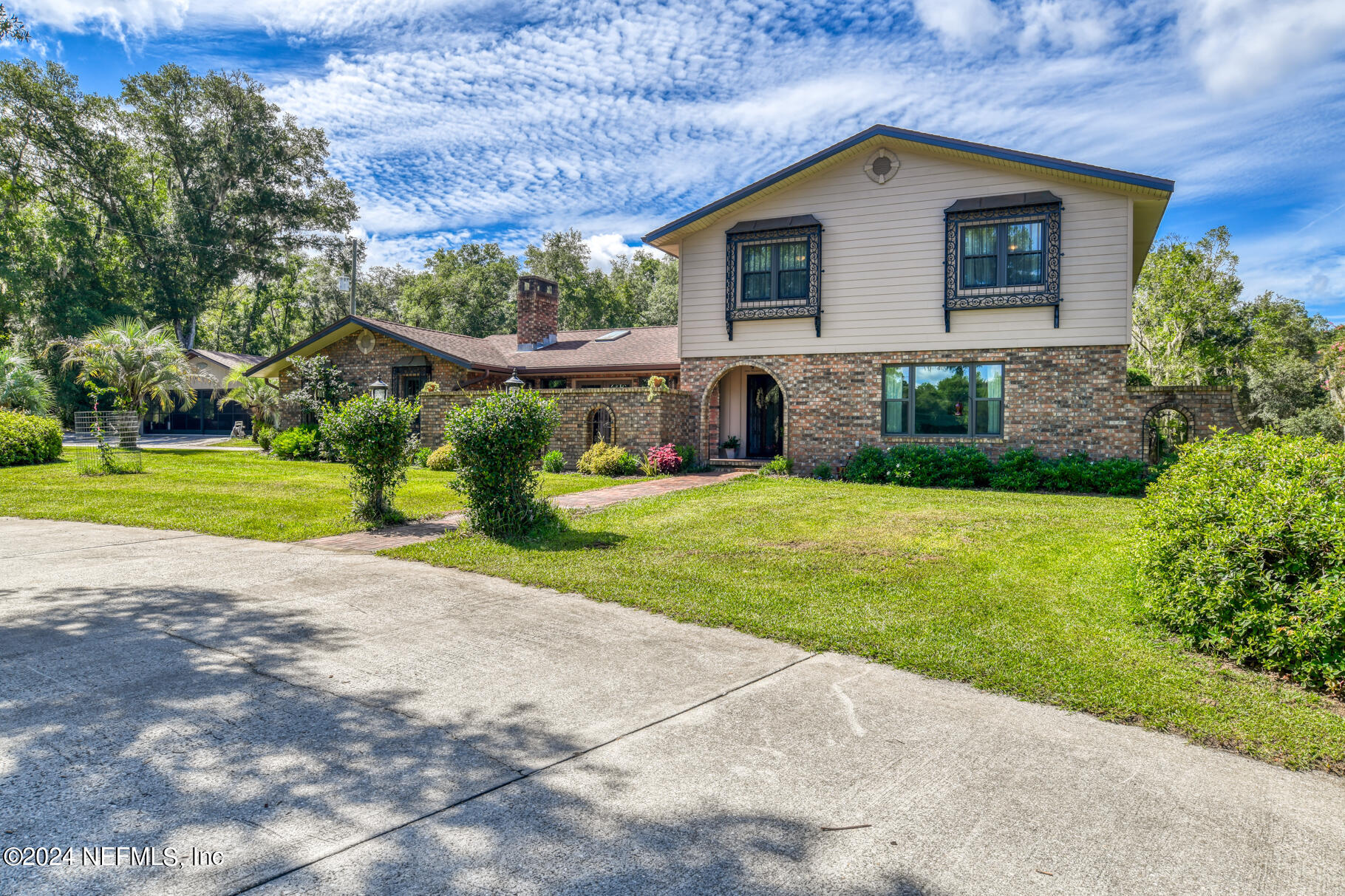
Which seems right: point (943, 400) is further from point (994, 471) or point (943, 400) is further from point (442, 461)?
point (442, 461)

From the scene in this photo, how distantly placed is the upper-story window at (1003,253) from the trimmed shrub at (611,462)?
7543 mm

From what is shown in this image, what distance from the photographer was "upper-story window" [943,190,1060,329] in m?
15.2

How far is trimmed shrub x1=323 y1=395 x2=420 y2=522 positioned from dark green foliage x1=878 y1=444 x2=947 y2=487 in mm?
9746

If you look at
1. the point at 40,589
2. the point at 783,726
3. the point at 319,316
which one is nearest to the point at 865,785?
the point at 783,726

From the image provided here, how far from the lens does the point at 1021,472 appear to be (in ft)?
49.0

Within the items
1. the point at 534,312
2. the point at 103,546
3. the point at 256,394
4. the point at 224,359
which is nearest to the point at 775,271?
the point at 534,312

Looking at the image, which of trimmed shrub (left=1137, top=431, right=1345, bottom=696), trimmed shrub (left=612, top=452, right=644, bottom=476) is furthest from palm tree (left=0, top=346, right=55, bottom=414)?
trimmed shrub (left=1137, top=431, right=1345, bottom=696)

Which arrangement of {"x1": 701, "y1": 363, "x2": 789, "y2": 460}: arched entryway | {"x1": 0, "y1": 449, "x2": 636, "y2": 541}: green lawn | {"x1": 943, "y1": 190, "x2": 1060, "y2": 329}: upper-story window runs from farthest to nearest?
1. {"x1": 701, "y1": 363, "x2": 789, "y2": 460}: arched entryway
2. {"x1": 943, "y1": 190, "x2": 1060, "y2": 329}: upper-story window
3. {"x1": 0, "y1": 449, "x2": 636, "y2": 541}: green lawn

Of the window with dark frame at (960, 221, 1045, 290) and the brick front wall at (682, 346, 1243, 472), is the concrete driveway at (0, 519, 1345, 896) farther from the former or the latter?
the window with dark frame at (960, 221, 1045, 290)

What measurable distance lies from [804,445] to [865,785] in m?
14.4

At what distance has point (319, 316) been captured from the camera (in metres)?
53.6

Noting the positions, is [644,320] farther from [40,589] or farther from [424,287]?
[40,589]

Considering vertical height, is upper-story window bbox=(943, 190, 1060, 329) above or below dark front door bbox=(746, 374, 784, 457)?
above

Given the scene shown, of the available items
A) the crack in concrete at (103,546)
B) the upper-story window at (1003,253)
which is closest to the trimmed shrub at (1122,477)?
the upper-story window at (1003,253)
